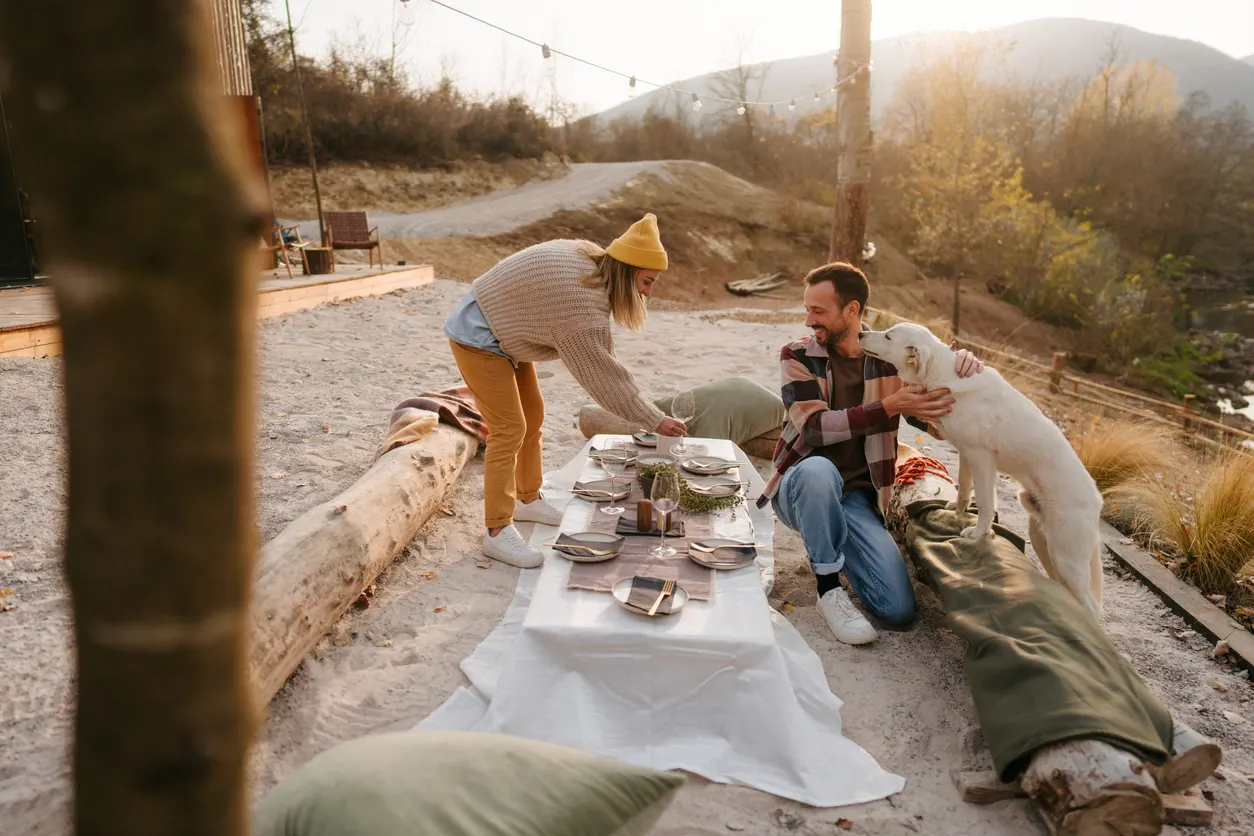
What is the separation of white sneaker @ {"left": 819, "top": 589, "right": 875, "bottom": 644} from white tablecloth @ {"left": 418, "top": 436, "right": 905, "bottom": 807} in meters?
0.74

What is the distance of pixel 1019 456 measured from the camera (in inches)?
135

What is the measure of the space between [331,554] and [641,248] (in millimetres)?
2006

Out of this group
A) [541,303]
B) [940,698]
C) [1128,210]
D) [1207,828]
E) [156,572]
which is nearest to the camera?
[156,572]

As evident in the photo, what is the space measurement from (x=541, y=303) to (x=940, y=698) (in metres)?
2.52

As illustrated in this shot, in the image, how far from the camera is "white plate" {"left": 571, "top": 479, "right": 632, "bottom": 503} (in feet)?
12.8

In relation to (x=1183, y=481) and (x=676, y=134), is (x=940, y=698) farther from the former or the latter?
(x=676, y=134)

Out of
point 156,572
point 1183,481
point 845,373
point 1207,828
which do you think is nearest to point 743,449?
point 845,373

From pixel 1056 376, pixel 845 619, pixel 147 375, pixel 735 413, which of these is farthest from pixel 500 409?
pixel 1056 376

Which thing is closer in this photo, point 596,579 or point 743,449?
point 596,579

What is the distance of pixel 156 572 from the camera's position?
0.69 m

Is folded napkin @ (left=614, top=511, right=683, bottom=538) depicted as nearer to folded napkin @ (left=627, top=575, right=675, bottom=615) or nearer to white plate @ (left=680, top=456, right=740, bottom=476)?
folded napkin @ (left=627, top=575, right=675, bottom=615)

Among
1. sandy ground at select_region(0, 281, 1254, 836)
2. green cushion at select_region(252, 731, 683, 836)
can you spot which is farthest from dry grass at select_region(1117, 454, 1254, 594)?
green cushion at select_region(252, 731, 683, 836)

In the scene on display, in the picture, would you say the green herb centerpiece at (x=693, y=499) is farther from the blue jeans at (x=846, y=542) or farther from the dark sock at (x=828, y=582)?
the dark sock at (x=828, y=582)

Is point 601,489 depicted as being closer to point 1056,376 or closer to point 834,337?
point 834,337
